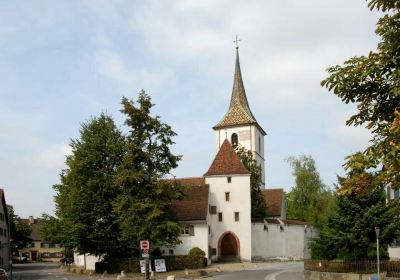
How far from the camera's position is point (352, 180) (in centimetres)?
1036

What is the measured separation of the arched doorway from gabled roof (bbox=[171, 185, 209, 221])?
13.4 feet

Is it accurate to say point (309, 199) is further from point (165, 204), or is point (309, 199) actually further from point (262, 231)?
point (165, 204)

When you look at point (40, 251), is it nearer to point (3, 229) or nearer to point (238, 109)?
point (3, 229)

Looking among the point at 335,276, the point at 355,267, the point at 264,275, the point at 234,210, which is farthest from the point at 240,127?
the point at 355,267

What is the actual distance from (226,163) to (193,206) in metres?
6.09

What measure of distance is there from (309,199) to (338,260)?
165 ft

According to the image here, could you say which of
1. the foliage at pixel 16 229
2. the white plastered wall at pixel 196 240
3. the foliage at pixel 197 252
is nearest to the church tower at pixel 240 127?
the white plastered wall at pixel 196 240

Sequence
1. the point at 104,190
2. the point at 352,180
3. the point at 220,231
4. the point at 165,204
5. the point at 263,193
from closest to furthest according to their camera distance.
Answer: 1. the point at 352,180
2. the point at 165,204
3. the point at 104,190
4. the point at 220,231
5. the point at 263,193

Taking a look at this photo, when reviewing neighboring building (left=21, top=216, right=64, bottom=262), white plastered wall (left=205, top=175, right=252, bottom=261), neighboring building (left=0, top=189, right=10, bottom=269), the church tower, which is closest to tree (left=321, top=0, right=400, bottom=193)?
white plastered wall (left=205, top=175, right=252, bottom=261)

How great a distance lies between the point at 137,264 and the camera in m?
45.2

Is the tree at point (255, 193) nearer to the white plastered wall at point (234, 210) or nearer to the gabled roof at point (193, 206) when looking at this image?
the white plastered wall at point (234, 210)

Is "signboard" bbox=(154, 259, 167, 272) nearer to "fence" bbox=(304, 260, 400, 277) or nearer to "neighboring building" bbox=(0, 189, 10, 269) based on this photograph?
"fence" bbox=(304, 260, 400, 277)

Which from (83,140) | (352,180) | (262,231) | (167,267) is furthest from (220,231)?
(352,180)

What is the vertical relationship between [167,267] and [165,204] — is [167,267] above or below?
below
